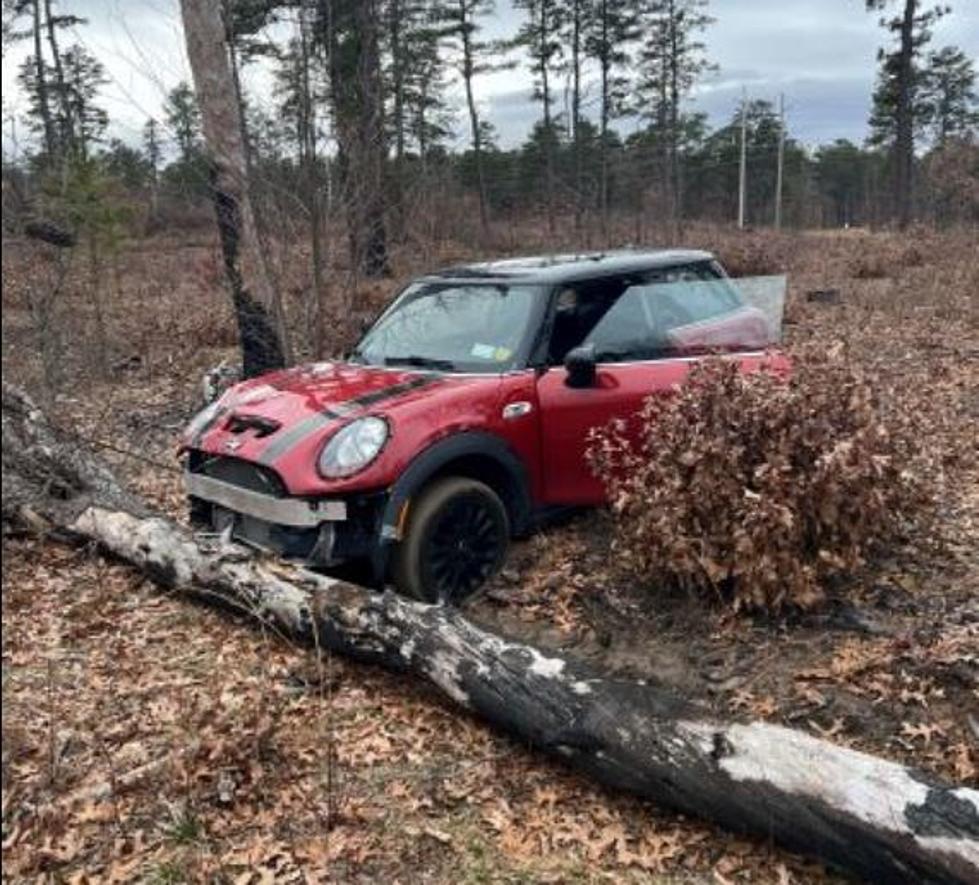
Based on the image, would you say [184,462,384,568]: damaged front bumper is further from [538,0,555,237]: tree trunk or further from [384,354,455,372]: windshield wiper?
[538,0,555,237]: tree trunk

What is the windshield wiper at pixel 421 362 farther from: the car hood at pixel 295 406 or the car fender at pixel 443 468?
the car fender at pixel 443 468

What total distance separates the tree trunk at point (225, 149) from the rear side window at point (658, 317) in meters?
4.55

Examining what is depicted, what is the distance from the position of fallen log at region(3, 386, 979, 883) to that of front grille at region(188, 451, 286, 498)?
354 mm

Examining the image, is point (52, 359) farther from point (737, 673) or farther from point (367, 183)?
point (737, 673)

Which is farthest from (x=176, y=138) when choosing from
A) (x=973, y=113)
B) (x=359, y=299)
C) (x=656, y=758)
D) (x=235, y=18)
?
(x=973, y=113)

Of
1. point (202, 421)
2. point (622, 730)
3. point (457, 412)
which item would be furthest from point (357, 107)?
point (622, 730)

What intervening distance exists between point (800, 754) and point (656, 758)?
0.54 meters

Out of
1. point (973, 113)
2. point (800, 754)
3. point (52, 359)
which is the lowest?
point (800, 754)

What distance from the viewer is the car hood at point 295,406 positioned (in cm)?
541

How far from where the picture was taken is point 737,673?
4.82m

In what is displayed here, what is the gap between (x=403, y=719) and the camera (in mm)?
4641

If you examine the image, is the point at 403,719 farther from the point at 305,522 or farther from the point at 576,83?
the point at 576,83

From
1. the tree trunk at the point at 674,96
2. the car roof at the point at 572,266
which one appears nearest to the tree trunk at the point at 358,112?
the car roof at the point at 572,266

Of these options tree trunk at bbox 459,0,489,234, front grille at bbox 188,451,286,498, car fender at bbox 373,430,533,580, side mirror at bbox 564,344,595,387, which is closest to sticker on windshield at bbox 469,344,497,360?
side mirror at bbox 564,344,595,387
